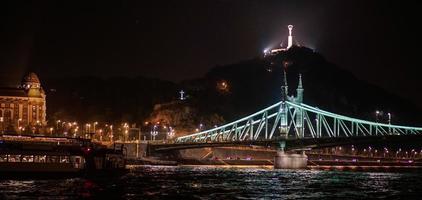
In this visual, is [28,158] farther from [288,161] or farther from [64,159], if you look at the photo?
[288,161]

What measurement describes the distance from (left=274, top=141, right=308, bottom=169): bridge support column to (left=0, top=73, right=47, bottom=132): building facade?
2328 inches

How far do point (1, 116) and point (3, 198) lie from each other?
12005 cm

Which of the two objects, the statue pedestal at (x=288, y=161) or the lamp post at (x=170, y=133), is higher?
the lamp post at (x=170, y=133)

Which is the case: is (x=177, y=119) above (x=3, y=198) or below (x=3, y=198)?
above

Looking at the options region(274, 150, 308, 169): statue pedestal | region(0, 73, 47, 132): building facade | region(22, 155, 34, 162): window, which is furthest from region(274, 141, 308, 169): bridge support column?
region(22, 155, 34, 162): window

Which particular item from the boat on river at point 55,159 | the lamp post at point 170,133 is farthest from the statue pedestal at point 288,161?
the boat on river at point 55,159

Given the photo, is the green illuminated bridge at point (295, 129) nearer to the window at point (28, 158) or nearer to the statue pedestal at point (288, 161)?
the statue pedestal at point (288, 161)

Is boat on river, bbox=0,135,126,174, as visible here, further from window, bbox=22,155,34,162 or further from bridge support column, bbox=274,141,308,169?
bridge support column, bbox=274,141,308,169

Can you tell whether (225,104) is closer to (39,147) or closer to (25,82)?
(25,82)

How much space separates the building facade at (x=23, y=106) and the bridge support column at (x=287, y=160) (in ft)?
194

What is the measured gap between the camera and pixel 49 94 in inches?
7613

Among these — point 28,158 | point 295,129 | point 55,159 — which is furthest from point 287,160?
point 28,158

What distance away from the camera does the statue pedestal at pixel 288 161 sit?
118 m

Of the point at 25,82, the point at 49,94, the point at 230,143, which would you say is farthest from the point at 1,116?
the point at 230,143
